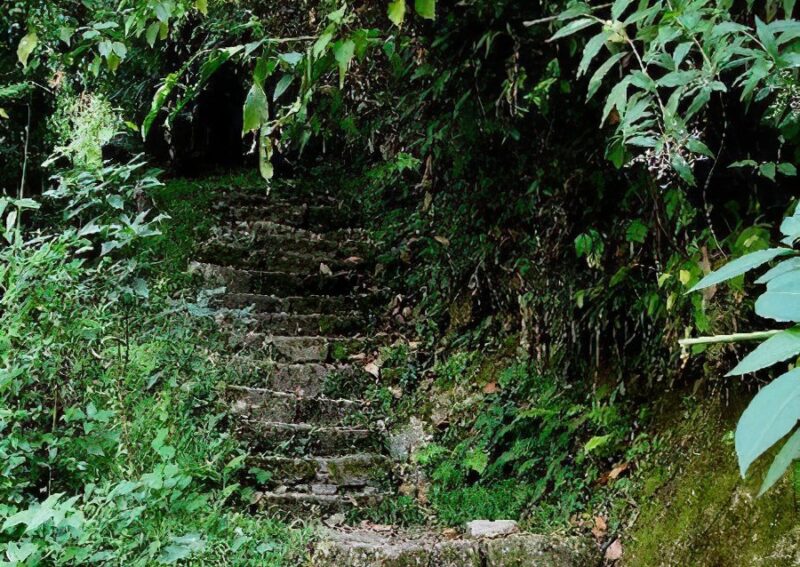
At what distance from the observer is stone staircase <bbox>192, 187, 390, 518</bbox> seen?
140 inches

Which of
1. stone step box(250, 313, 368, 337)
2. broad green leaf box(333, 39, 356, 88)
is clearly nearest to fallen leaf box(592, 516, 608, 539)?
broad green leaf box(333, 39, 356, 88)

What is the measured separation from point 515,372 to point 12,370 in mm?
2455

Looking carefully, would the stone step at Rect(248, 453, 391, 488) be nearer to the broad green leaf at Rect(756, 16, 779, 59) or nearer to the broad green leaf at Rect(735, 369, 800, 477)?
the broad green leaf at Rect(756, 16, 779, 59)

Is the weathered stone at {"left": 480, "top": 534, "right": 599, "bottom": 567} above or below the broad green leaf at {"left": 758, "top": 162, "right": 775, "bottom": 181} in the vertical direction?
below

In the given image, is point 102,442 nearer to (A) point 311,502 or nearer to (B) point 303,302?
(A) point 311,502

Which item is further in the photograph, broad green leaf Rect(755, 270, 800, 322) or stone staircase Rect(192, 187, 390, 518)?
stone staircase Rect(192, 187, 390, 518)

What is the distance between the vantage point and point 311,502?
3320 millimetres

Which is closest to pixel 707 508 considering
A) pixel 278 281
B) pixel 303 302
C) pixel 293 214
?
pixel 303 302

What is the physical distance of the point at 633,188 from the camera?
2430 mm

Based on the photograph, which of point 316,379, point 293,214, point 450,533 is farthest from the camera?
point 293,214

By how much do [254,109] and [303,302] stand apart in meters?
3.67

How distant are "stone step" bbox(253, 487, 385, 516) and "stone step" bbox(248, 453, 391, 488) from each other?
0.35 ft

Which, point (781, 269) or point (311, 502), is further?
point (311, 502)

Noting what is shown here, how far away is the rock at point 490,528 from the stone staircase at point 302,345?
2.23ft
